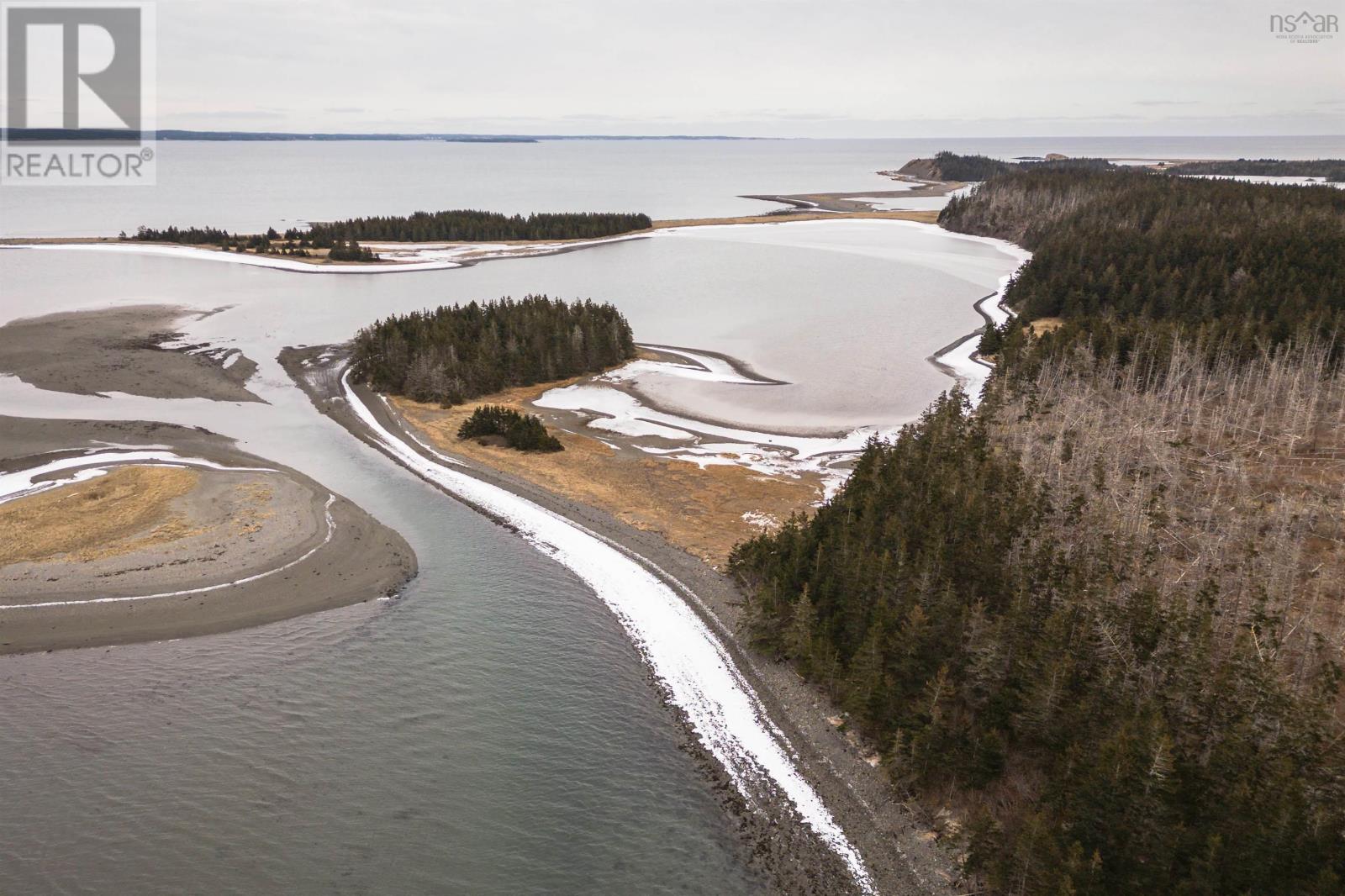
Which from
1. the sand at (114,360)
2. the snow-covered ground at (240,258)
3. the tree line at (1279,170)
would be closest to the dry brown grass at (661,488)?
the sand at (114,360)

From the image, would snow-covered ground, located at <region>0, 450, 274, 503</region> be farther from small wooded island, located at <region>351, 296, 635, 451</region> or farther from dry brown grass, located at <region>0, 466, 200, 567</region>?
small wooded island, located at <region>351, 296, 635, 451</region>

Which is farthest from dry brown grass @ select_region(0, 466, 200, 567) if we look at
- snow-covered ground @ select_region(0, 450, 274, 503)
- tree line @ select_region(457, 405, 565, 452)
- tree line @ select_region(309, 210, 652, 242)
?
tree line @ select_region(309, 210, 652, 242)

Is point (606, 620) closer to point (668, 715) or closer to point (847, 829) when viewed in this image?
point (668, 715)

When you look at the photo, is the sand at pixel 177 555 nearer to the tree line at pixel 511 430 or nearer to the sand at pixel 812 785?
the tree line at pixel 511 430

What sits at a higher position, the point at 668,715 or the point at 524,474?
the point at 524,474

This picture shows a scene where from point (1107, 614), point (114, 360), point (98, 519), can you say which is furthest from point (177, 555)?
point (114, 360)

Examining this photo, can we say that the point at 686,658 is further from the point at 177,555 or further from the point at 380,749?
the point at 177,555

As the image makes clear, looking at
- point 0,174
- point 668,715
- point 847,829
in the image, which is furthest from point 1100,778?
point 0,174
